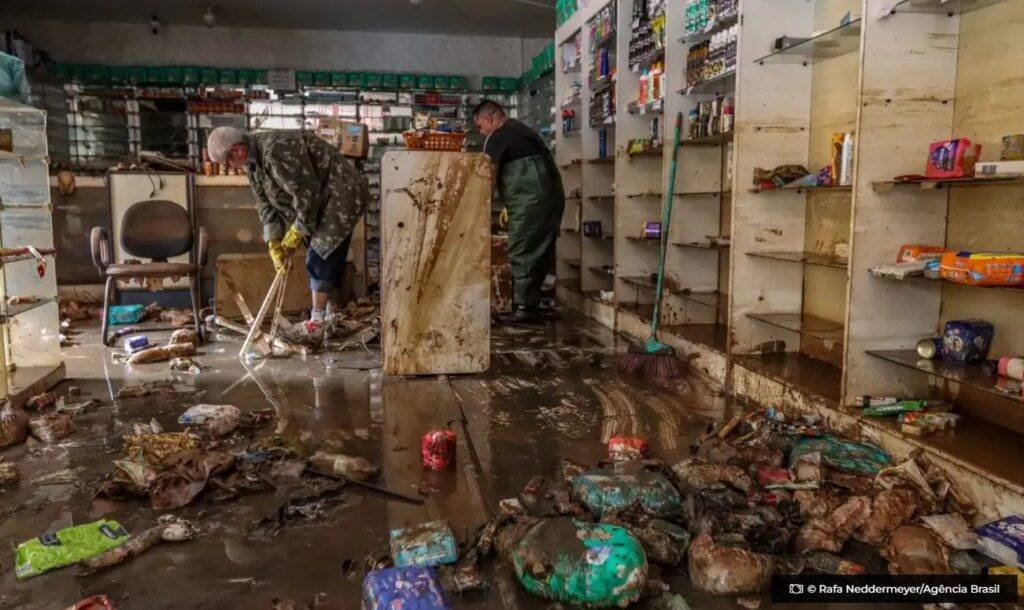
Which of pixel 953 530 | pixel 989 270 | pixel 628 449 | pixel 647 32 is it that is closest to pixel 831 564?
pixel 953 530

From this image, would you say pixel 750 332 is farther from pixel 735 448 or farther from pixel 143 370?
pixel 143 370

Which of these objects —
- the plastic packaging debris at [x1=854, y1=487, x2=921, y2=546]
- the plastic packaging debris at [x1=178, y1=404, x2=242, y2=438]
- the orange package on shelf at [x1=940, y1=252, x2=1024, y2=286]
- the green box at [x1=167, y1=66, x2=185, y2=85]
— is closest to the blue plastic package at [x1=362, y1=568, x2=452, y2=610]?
the plastic packaging debris at [x1=854, y1=487, x2=921, y2=546]

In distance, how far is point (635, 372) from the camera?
14.3ft

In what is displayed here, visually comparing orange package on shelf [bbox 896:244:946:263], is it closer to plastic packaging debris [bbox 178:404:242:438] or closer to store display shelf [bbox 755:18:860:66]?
store display shelf [bbox 755:18:860:66]

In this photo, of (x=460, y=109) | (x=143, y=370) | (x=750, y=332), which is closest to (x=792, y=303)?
(x=750, y=332)

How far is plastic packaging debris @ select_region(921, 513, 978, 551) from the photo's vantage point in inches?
85.0

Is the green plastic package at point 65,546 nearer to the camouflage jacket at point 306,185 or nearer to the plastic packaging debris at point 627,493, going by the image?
the plastic packaging debris at point 627,493

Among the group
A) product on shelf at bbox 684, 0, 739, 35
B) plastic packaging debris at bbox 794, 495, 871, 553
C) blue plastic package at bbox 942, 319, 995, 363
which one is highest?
product on shelf at bbox 684, 0, 739, 35

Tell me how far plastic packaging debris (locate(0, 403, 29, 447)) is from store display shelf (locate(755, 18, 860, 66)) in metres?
3.95

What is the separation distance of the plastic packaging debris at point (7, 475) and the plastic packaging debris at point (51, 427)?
0.45 m

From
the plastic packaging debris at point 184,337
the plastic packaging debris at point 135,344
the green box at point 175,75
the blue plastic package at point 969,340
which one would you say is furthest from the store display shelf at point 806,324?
the green box at point 175,75

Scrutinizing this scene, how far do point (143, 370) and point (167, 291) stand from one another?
2336 millimetres

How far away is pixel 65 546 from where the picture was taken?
2.12 m

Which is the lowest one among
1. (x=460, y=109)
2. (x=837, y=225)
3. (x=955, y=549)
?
(x=955, y=549)
